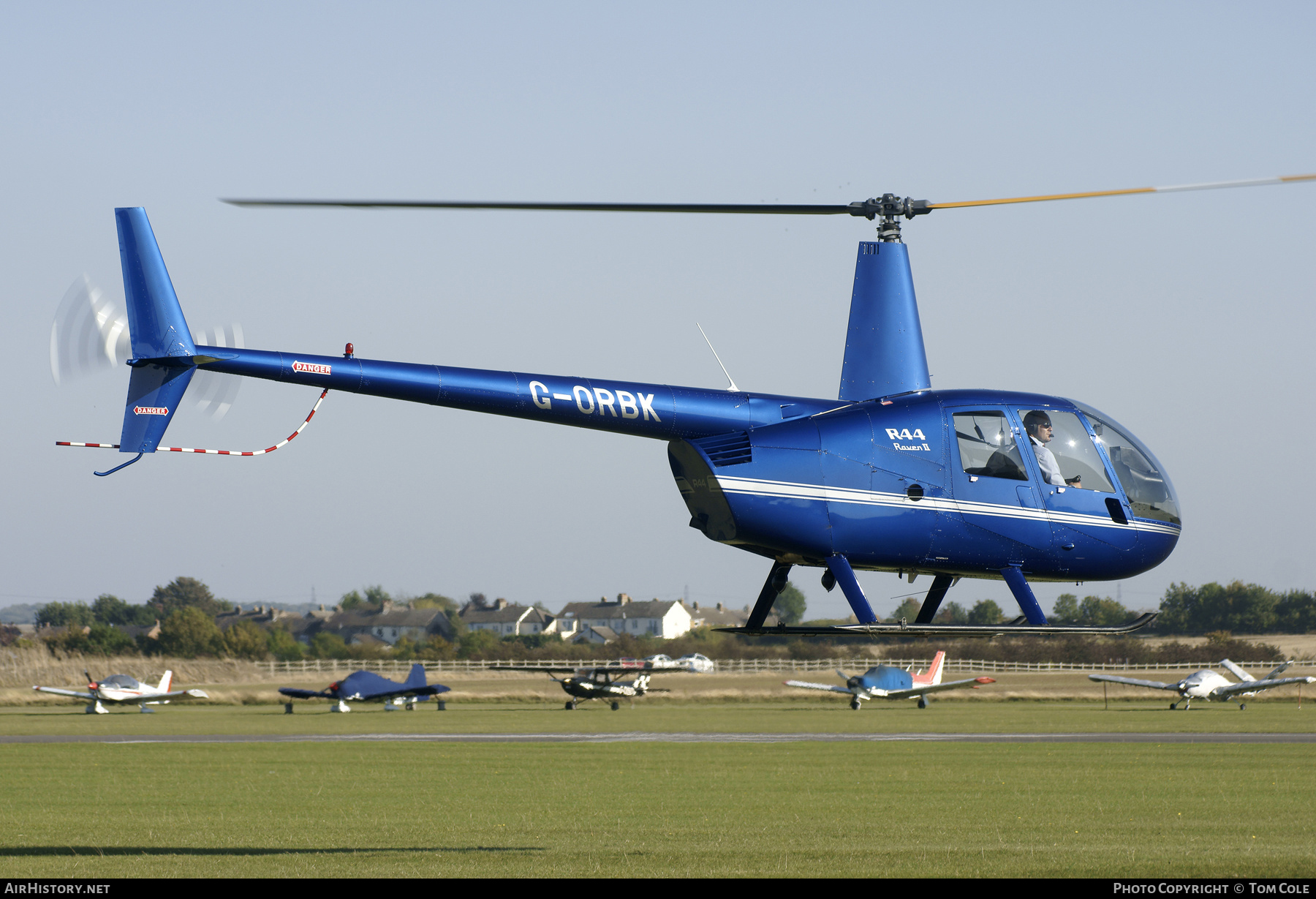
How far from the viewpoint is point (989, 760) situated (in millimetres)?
47750

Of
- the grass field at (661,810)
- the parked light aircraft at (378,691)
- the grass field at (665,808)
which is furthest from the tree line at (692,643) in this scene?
the grass field at (661,810)

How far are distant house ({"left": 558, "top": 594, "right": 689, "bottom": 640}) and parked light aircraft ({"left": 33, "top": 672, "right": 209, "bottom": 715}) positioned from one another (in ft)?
267

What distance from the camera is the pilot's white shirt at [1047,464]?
35.4 feet

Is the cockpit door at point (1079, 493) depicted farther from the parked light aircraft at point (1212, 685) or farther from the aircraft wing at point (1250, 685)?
the aircraft wing at point (1250, 685)

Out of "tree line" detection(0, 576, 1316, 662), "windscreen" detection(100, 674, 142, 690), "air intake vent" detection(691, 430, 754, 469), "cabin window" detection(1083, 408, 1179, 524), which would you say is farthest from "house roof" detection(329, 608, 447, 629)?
"cabin window" detection(1083, 408, 1179, 524)

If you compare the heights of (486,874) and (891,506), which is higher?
(891,506)

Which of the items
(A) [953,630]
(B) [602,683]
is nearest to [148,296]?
(A) [953,630]

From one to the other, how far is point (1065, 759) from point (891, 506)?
4089 centimetres

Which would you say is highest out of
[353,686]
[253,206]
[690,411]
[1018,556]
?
[253,206]

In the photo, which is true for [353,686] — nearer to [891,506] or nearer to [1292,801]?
[1292,801]

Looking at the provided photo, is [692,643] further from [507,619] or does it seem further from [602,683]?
[507,619]

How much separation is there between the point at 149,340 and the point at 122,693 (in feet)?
252

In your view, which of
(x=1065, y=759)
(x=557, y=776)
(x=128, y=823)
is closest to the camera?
(x=128, y=823)

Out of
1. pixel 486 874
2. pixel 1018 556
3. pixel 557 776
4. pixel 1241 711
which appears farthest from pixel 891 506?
pixel 1241 711
